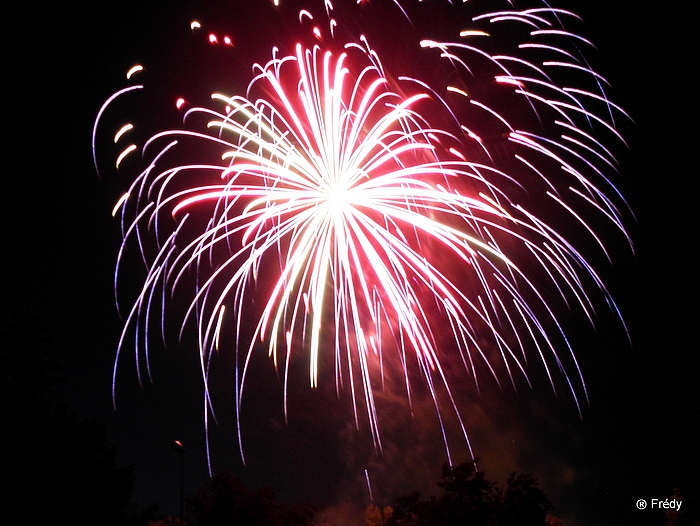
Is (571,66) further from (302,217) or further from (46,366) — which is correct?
(46,366)

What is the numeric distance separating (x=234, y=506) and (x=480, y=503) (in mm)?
11679

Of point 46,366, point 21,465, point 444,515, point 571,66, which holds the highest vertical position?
point 571,66

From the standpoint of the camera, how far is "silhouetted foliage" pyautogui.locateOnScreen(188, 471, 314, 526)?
119ft

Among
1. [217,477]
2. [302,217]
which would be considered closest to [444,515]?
[217,477]

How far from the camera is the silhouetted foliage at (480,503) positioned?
3256 cm

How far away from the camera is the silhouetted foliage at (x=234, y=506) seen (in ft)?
119

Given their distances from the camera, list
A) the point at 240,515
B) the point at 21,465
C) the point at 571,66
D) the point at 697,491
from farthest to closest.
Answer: the point at 240,515, the point at 697,491, the point at 21,465, the point at 571,66

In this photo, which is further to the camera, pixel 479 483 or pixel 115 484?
pixel 479 483

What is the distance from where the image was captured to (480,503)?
33188 millimetres

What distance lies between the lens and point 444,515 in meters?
33.3

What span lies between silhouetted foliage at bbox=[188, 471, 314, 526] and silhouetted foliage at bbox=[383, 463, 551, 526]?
7.47m

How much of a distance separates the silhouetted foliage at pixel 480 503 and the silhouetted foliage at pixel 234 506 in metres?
7.47

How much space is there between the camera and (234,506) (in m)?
36.5

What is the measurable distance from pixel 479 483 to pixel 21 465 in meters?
18.5
